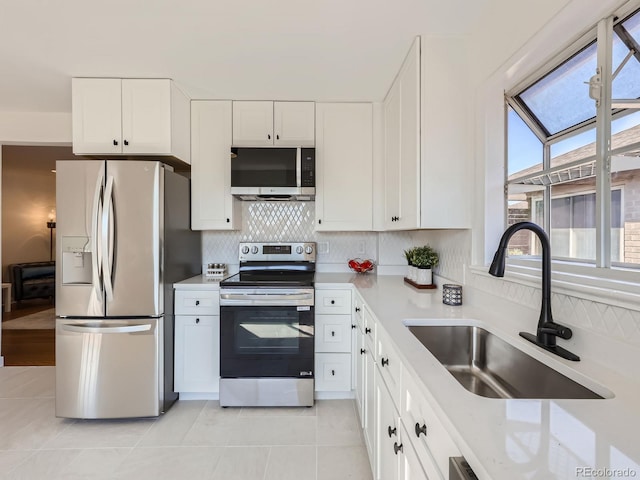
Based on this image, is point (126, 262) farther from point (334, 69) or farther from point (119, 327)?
point (334, 69)

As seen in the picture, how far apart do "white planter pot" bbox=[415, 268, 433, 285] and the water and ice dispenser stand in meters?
2.24

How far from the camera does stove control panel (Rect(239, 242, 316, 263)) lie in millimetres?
2834

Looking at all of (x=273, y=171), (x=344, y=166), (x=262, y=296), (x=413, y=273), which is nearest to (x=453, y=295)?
(x=413, y=273)

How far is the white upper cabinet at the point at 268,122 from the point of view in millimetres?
2562

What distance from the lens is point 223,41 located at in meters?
1.77

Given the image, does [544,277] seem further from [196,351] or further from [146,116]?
[146,116]

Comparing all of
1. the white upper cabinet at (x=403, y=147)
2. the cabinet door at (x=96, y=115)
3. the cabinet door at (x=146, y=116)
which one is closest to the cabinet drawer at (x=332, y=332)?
the white upper cabinet at (x=403, y=147)

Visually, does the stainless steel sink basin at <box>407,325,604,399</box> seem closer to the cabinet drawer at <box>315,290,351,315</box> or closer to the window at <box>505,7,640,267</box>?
the window at <box>505,7,640,267</box>

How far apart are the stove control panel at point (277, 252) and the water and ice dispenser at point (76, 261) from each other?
1.13m

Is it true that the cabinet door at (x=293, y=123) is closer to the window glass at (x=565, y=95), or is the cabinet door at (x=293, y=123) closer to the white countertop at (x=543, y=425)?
the window glass at (x=565, y=95)

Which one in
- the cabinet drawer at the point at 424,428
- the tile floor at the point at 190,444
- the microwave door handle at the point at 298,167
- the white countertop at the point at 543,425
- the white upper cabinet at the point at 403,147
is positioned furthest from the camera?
the microwave door handle at the point at 298,167

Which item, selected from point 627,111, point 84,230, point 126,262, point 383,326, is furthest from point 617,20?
point 84,230

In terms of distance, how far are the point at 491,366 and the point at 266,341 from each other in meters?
1.49

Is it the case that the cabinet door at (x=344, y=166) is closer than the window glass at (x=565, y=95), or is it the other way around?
the window glass at (x=565, y=95)
